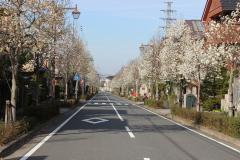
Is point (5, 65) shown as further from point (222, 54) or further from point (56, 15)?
point (222, 54)

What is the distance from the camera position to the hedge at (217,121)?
57.9 ft

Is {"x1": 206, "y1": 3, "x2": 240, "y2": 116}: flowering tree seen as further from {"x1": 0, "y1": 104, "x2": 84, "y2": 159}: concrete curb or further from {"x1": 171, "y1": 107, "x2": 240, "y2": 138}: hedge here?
{"x1": 0, "y1": 104, "x2": 84, "y2": 159}: concrete curb

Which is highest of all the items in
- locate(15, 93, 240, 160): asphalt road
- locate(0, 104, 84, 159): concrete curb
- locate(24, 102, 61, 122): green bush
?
locate(24, 102, 61, 122): green bush

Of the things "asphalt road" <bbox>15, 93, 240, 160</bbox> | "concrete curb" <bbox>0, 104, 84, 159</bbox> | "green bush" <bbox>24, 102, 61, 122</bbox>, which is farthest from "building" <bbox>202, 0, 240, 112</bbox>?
"green bush" <bbox>24, 102, 61, 122</bbox>

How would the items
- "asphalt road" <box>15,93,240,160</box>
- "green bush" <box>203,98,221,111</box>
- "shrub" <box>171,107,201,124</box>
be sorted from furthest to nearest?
"green bush" <box>203,98,221,111</box> < "shrub" <box>171,107,201,124</box> < "asphalt road" <box>15,93,240,160</box>

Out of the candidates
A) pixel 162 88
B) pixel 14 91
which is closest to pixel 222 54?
pixel 14 91

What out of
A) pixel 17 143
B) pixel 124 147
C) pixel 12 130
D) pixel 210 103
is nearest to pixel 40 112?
pixel 12 130

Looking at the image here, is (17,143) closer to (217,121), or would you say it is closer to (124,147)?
(124,147)

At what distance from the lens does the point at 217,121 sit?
2027 centimetres

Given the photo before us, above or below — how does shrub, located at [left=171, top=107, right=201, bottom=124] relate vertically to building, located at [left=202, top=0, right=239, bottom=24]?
below

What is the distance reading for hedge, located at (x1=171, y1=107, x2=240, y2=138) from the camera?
17.7 m

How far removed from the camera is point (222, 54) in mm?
19984

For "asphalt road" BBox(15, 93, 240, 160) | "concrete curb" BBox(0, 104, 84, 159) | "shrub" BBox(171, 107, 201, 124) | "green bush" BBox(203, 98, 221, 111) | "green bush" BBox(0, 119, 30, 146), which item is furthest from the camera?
"green bush" BBox(203, 98, 221, 111)

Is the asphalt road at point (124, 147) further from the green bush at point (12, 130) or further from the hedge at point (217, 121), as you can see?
the hedge at point (217, 121)
